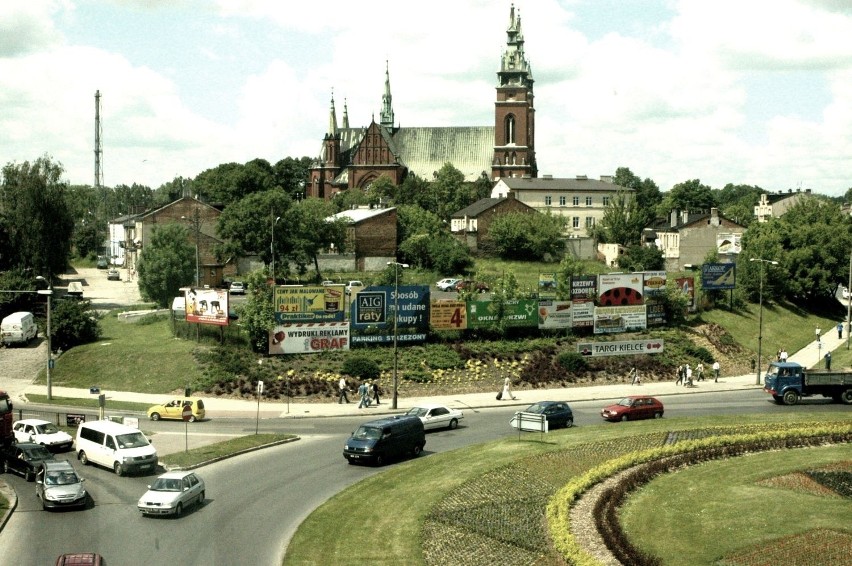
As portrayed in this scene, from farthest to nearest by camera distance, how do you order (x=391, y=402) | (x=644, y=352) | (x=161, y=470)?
(x=644, y=352)
(x=391, y=402)
(x=161, y=470)

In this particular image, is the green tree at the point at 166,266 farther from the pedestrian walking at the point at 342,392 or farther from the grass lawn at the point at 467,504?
the grass lawn at the point at 467,504

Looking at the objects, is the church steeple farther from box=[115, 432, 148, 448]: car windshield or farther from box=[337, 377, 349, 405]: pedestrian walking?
box=[115, 432, 148, 448]: car windshield

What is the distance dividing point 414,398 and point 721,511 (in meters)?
26.6

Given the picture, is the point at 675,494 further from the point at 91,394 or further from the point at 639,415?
the point at 91,394

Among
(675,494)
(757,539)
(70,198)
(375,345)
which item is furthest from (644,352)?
(70,198)

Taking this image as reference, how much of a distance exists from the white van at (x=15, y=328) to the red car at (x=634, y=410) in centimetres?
4043

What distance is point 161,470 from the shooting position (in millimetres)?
35688

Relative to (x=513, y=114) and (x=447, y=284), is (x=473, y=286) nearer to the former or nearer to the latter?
(x=447, y=284)

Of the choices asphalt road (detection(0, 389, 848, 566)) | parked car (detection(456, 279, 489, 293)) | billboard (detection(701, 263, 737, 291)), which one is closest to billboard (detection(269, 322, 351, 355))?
parked car (detection(456, 279, 489, 293))

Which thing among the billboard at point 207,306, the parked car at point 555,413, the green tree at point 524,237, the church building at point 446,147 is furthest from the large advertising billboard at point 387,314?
the church building at point 446,147

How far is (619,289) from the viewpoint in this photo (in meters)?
68.9

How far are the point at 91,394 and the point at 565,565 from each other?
37.4 meters

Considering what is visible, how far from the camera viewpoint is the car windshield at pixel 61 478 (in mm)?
30438

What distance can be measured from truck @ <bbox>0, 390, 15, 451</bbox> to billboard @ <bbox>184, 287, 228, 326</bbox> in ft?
69.6
